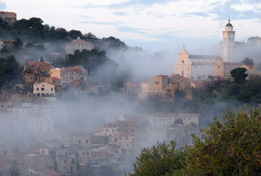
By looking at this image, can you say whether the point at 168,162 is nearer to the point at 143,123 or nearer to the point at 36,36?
the point at 143,123

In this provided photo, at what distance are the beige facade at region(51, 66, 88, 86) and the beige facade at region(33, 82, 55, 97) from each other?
5.32ft

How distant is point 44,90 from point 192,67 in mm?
10728

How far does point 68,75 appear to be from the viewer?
31.6 meters

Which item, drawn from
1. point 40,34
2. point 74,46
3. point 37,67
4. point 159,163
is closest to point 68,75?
point 37,67

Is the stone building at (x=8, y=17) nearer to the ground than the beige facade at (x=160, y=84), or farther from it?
farther from it

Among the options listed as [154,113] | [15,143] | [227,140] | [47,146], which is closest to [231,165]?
[227,140]

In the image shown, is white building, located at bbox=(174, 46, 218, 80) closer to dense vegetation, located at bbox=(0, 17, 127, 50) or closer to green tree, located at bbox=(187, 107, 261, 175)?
dense vegetation, located at bbox=(0, 17, 127, 50)

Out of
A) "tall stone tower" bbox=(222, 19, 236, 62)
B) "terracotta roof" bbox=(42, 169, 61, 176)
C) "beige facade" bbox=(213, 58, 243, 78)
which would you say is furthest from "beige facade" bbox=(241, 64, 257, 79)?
"terracotta roof" bbox=(42, 169, 61, 176)

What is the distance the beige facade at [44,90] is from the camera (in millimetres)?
29241

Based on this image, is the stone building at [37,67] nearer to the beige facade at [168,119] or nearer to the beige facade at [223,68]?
the beige facade at [168,119]

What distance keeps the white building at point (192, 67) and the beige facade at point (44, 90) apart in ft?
32.2

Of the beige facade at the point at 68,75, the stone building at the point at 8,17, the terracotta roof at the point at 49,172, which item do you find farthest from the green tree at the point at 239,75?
the stone building at the point at 8,17

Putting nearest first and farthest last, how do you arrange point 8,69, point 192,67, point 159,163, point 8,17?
point 159,163
point 8,69
point 192,67
point 8,17

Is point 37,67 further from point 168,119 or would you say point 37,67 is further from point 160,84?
point 168,119
